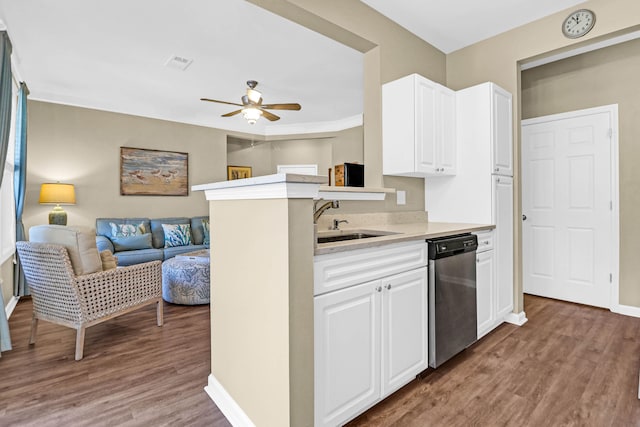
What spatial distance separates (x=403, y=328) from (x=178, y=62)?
3386mm

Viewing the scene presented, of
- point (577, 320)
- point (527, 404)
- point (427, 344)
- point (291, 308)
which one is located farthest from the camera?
point (577, 320)

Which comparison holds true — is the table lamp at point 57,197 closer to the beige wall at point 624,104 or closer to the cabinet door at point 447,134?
the cabinet door at point 447,134

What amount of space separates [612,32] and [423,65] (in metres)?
1.36

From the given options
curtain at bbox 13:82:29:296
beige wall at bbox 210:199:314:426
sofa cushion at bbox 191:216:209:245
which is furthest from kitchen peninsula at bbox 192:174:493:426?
sofa cushion at bbox 191:216:209:245

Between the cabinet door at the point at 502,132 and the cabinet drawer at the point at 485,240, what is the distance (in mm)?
538

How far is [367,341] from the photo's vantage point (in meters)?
1.58

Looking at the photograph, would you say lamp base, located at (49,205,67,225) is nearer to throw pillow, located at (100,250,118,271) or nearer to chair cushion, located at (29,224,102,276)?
throw pillow, located at (100,250,118,271)

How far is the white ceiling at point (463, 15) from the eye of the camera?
2528 millimetres

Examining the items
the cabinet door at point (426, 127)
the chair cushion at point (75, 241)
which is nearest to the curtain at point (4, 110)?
the chair cushion at point (75, 241)

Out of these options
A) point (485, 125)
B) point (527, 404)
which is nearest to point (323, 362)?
point (527, 404)

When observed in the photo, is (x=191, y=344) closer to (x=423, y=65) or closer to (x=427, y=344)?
(x=427, y=344)

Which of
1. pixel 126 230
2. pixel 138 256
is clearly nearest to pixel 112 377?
pixel 138 256

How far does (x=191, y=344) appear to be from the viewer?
255 centimetres

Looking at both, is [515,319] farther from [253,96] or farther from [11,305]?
[11,305]
